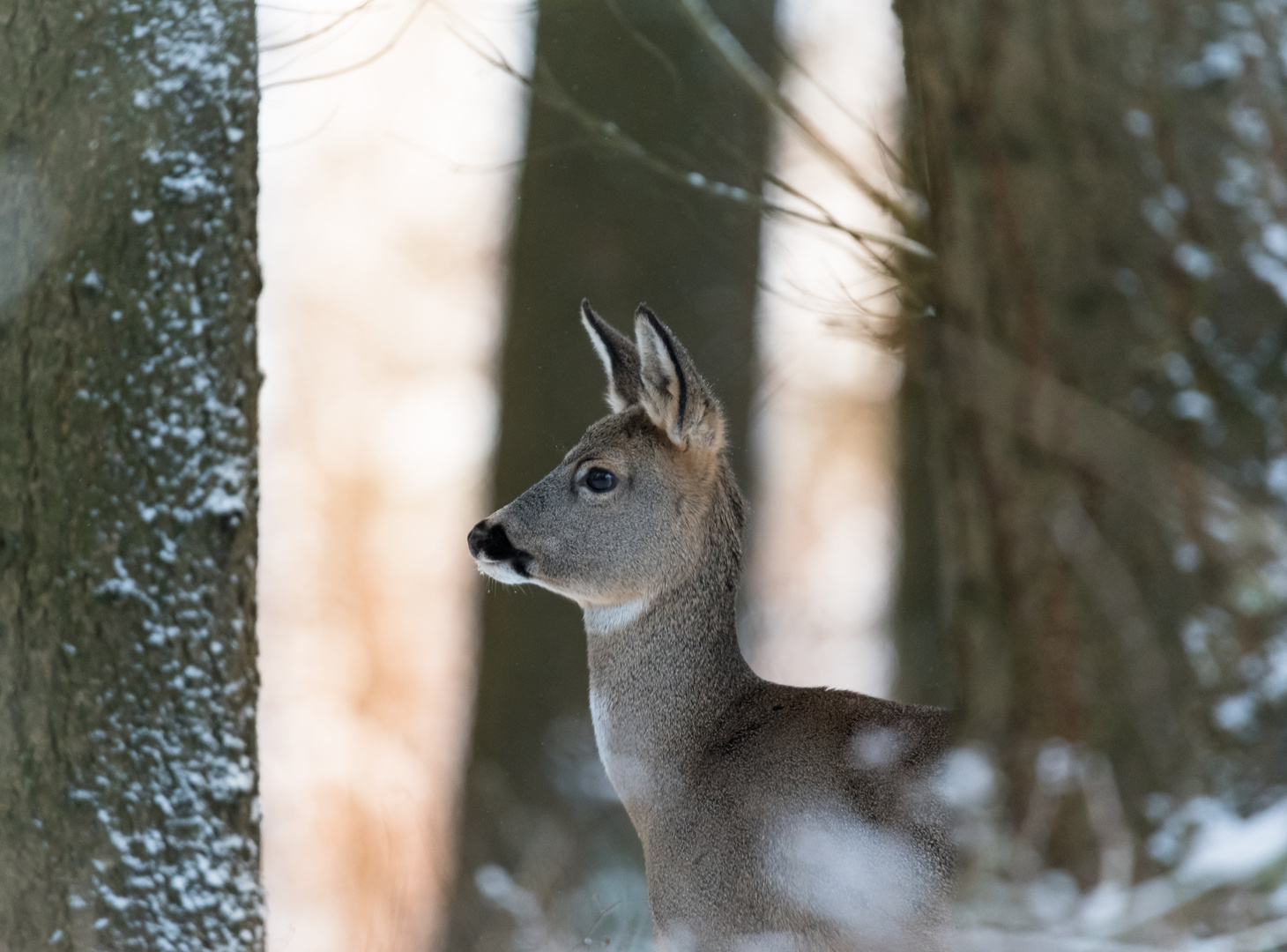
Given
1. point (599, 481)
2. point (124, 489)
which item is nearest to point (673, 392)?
point (599, 481)

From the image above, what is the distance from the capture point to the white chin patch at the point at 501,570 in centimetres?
434

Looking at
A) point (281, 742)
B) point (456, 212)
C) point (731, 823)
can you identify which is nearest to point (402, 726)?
point (281, 742)

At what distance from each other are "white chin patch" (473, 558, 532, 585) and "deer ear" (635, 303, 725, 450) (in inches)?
26.2

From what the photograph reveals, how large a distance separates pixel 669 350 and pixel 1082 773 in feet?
7.15

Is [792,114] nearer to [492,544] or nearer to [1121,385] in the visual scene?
[492,544]

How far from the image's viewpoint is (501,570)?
171 inches

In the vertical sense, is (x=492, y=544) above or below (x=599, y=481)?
below

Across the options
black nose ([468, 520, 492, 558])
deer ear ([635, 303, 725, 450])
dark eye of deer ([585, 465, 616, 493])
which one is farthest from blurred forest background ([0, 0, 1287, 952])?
dark eye of deer ([585, 465, 616, 493])

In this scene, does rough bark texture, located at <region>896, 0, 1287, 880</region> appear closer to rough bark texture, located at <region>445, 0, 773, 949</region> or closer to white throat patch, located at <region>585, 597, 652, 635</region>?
white throat patch, located at <region>585, 597, 652, 635</region>

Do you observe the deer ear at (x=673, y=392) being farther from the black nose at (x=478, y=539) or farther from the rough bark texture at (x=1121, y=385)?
the rough bark texture at (x=1121, y=385)

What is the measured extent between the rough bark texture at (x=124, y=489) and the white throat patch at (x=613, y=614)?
112 centimetres

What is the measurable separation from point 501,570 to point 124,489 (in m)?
1.21

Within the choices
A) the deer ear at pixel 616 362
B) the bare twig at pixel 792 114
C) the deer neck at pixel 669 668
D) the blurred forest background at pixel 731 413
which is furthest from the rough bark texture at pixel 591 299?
the bare twig at pixel 792 114

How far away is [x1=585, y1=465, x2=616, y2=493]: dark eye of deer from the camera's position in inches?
175
